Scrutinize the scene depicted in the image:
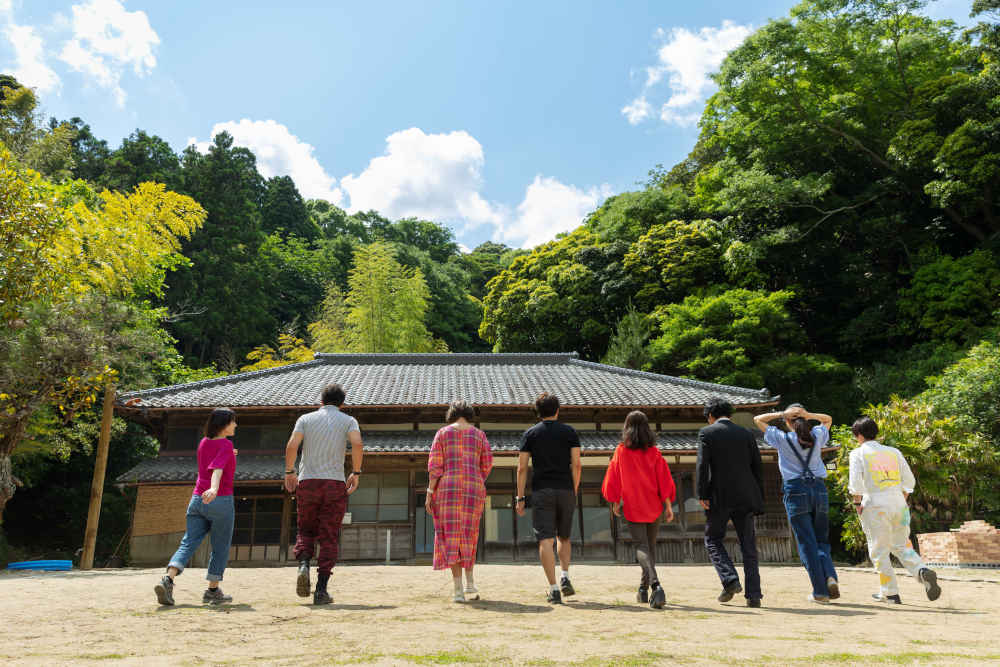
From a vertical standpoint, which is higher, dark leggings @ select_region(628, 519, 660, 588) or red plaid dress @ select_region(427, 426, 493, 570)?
red plaid dress @ select_region(427, 426, 493, 570)

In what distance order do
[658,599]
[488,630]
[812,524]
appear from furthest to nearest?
[812,524] < [658,599] < [488,630]

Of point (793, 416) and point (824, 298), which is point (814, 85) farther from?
point (793, 416)

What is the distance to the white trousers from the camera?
189 inches

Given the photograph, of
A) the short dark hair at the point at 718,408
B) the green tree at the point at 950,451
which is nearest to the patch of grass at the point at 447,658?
the short dark hair at the point at 718,408

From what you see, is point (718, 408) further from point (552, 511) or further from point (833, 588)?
point (833, 588)

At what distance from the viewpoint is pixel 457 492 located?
459 cm

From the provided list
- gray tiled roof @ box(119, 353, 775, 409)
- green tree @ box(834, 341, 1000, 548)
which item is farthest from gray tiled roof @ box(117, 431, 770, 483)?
green tree @ box(834, 341, 1000, 548)

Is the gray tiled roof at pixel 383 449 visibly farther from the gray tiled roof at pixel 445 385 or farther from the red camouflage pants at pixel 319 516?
the red camouflage pants at pixel 319 516

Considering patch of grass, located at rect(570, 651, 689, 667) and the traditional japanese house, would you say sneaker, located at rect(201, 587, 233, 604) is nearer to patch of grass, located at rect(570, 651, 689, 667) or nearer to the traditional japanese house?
patch of grass, located at rect(570, 651, 689, 667)

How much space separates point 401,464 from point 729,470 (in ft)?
30.8

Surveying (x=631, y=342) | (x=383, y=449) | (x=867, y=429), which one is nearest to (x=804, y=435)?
(x=867, y=429)

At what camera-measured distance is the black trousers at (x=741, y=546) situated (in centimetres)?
438

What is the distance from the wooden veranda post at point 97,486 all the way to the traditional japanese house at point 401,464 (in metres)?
0.27

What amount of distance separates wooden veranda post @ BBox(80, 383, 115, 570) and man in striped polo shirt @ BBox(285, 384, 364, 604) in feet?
34.3
